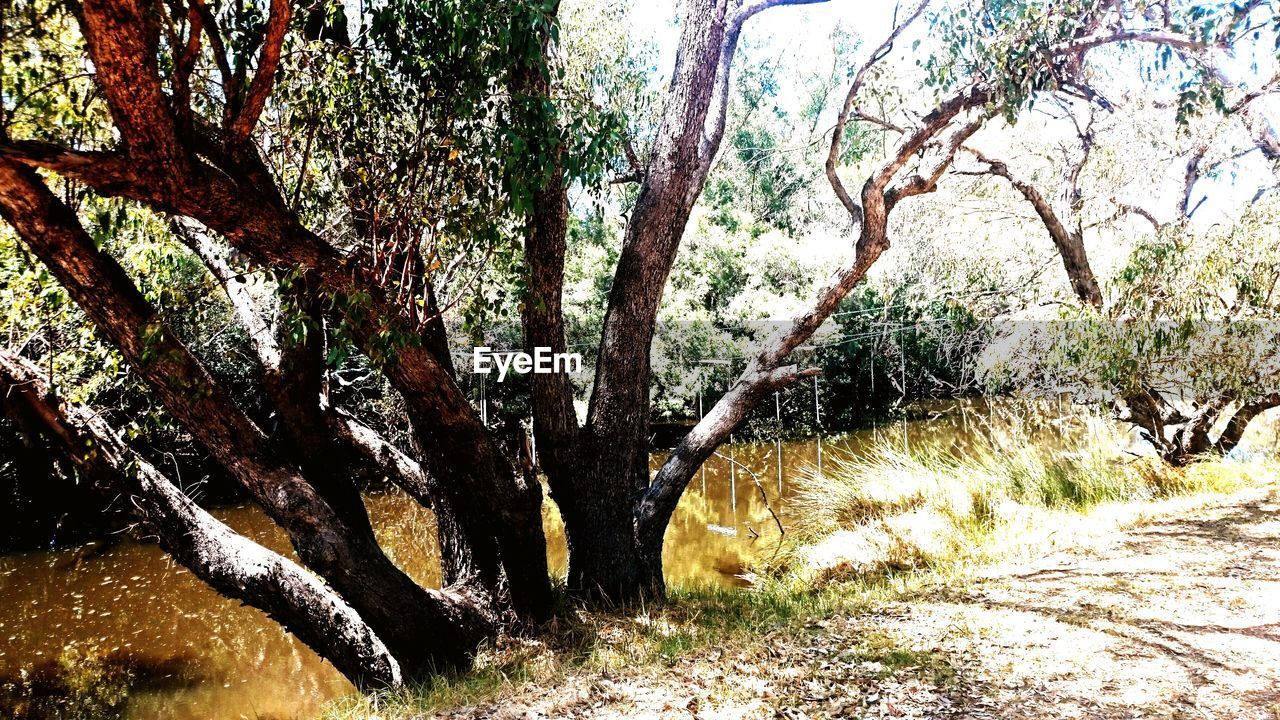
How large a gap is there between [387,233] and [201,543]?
161 cm

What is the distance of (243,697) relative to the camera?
4.82 metres

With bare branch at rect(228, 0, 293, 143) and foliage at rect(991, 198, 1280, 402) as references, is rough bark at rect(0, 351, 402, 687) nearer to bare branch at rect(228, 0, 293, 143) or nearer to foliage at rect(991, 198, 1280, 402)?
bare branch at rect(228, 0, 293, 143)

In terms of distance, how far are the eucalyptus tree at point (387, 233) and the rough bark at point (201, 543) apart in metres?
Result: 0.01

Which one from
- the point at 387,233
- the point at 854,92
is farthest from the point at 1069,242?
the point at 387,233

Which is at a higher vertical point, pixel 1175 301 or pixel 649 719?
pixel 1175 301

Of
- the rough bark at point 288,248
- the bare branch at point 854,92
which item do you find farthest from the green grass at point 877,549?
the bare branch at point 854,92

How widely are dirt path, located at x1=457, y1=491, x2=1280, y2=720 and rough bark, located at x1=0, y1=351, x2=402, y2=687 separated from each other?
93cm

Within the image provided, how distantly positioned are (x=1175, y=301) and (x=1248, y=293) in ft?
1.44

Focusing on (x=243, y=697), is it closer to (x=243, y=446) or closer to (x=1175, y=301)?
(x=243, y=446)

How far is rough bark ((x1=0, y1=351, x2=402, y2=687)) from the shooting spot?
11.3 feet

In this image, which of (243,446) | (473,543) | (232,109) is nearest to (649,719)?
(473,543)

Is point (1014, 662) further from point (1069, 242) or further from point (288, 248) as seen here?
point (1069, 242)

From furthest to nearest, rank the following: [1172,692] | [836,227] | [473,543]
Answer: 1. [836,227]
2. [473,543]
3. [1172,692]

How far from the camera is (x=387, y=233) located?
140 inches
